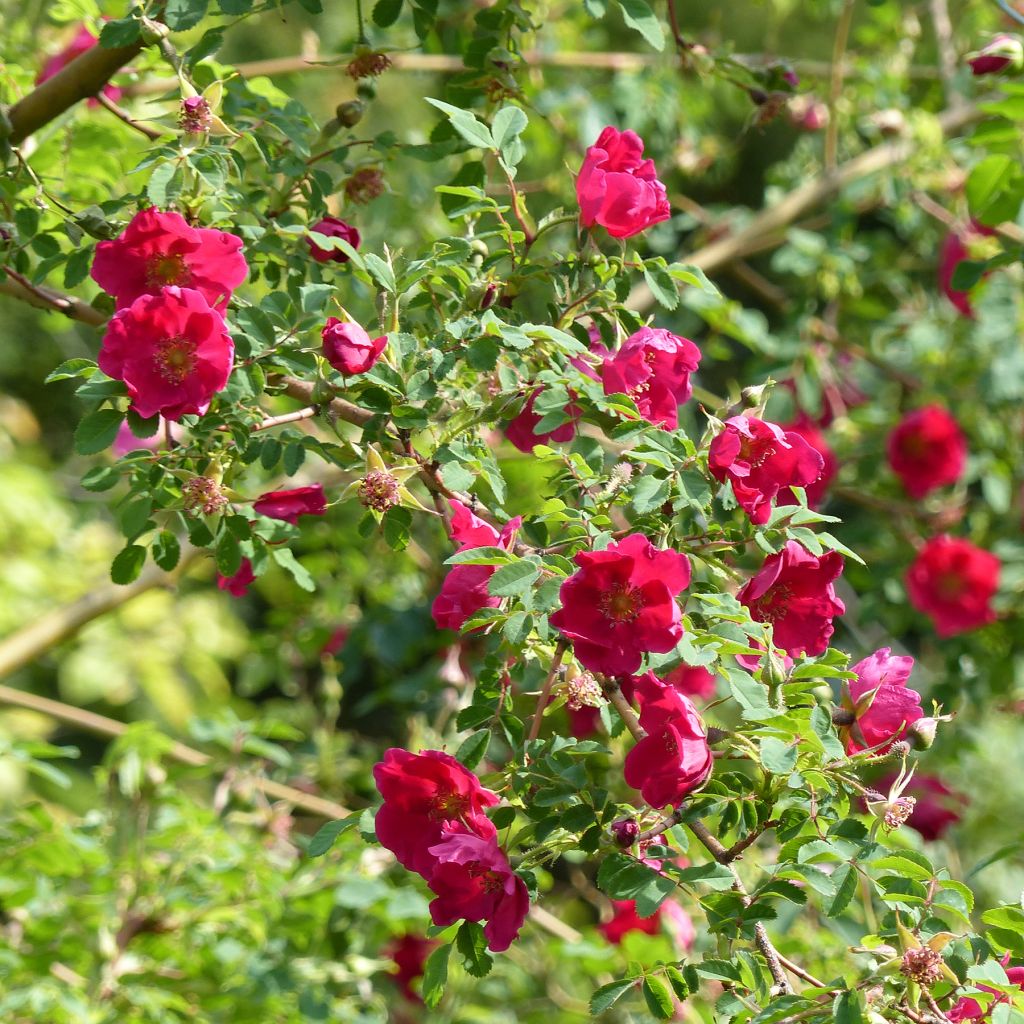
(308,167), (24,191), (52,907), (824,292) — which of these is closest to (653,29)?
(308,167)

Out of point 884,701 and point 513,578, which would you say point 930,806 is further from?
point 513,578

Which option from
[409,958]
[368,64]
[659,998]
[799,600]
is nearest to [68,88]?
[368,64]

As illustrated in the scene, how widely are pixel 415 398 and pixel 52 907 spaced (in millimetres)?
Result: 993

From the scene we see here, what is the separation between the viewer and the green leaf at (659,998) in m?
0.81

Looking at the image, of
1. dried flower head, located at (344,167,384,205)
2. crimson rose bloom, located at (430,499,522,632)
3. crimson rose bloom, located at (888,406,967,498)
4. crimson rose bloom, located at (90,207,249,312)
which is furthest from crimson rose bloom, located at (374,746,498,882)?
crimson rose bloom, located at (888,406,967,498)

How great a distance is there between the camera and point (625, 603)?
29.5 inches

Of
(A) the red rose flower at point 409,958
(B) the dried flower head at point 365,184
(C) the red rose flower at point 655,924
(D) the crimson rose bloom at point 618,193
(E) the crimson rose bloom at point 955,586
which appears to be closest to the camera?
(D) the crimson rose bloom at point 618,193

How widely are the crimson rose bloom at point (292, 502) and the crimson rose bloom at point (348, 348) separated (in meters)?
0.15

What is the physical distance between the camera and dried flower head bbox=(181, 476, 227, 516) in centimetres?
89

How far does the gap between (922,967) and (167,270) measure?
629mm

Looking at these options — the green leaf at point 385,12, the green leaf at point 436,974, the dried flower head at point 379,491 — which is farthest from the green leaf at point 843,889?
the green leaf at point 385,12

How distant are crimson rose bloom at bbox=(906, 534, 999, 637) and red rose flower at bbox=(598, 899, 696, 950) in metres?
0.68

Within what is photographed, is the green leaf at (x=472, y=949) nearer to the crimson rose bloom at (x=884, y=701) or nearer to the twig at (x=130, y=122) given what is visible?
the crimson rose bloom at (x=884, y=701)

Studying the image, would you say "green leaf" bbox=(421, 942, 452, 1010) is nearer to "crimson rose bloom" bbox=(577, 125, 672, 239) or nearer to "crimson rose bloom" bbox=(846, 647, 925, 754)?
"crimson rose bloom" bbox=(846, 647, 925, 754)
